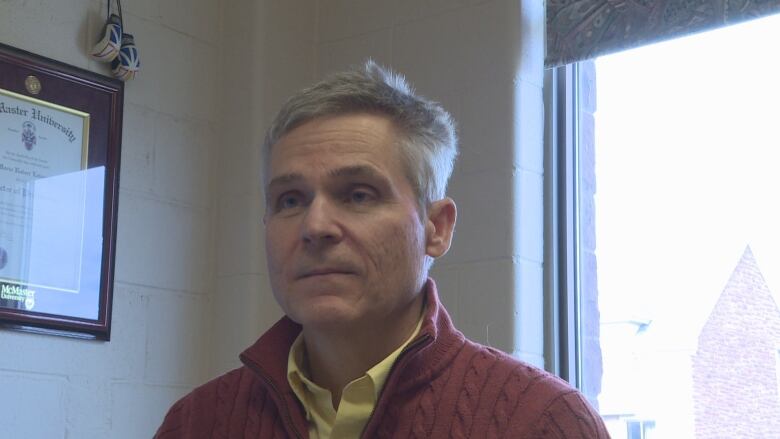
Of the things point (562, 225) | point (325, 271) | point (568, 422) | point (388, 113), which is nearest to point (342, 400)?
point (325, 271)

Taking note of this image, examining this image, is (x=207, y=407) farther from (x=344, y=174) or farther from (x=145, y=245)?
(x=145, y=245)

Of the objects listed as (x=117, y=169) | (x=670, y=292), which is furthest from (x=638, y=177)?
(x=117, y=169)

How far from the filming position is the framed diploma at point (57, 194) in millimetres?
2334

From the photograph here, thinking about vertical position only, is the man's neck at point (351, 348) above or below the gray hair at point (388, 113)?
below

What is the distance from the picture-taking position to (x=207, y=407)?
4.90ft

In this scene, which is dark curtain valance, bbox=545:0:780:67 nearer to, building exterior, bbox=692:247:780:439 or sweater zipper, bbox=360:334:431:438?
building exterior, bbox=692:247:780:439

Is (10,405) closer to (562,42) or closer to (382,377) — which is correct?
(382,377)

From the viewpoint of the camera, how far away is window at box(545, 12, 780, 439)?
2213 mm

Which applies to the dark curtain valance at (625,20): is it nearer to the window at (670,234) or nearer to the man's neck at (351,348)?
the window at (670,234)

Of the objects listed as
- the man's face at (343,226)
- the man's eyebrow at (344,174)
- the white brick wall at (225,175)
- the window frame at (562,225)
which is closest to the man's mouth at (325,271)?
the man's face at (343,226)

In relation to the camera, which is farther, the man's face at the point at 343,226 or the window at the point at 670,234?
the window at the point at 670,234

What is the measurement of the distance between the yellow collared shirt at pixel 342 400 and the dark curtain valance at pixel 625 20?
118 cm

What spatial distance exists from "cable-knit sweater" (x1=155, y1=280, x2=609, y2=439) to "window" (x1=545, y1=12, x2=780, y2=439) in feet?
3.20

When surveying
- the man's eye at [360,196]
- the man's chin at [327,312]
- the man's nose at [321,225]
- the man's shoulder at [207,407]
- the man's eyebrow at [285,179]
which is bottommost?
the man's shoulder at [207,407]
